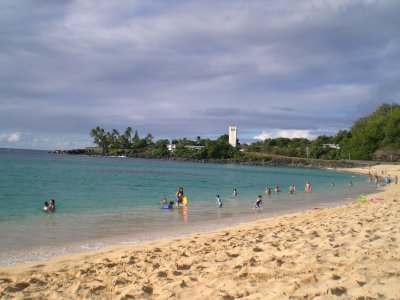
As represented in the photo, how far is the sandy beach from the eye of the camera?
5332 millimetres

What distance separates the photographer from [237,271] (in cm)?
647

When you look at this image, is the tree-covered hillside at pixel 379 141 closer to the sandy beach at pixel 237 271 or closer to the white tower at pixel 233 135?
the white tower at pixel 233 135

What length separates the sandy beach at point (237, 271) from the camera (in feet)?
17.5

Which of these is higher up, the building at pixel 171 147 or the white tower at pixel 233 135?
the white tower at pixel 233 135

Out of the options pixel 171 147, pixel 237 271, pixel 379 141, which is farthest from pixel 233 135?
pixel 237 271

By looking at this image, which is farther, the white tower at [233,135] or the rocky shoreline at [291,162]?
the white tower at [233,135]

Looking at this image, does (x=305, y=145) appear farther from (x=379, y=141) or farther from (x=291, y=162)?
(x=379, y=141)

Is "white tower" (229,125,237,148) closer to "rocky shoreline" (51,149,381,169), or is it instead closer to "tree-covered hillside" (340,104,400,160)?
"rocky shoreline" (51,149,381,169)

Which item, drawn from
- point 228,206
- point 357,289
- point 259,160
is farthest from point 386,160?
point 357,289

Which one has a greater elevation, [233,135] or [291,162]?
[233,135]

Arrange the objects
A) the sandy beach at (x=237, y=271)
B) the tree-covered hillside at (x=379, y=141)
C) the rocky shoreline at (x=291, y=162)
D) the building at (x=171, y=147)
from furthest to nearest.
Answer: the building at (x=171, y=147) → the rocky shoreline at (x=291, y=162) → the tree-covered hillside at (x=379, y=141) → the sandy beach at (x=237, y=271)

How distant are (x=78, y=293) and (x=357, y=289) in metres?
4.36

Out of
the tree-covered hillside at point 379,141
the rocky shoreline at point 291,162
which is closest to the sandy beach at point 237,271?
the rocky shoreline at point 291,162

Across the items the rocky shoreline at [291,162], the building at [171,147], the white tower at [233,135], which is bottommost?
the rocky shoreline at [291,162]
